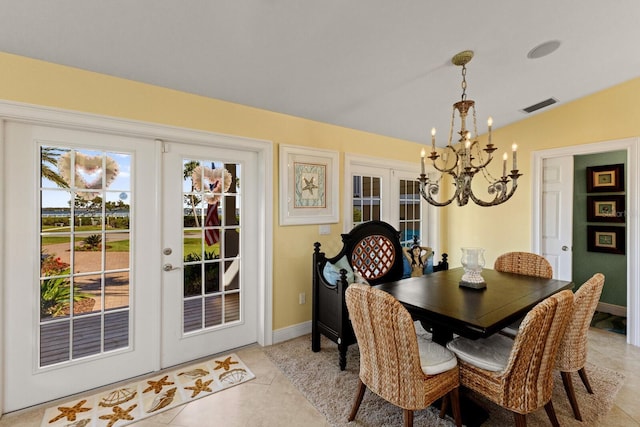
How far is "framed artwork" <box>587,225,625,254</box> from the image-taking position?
152 inches

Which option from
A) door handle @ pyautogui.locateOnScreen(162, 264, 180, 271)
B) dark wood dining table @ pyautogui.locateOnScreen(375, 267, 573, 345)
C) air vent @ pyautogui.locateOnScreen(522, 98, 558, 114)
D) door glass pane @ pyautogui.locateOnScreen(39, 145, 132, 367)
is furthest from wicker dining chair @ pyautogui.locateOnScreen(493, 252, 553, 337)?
door glass pane @ pyautogui.locateOnScreen(39, 145, 132, 367)

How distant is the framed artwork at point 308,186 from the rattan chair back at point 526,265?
1.80m

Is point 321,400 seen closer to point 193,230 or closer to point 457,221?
point 193,230

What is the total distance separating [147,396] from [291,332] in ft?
4.50

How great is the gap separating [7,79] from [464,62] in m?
3.20

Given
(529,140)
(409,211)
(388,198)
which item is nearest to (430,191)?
(388,198)

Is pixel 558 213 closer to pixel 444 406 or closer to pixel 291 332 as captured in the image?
pixel 444 406

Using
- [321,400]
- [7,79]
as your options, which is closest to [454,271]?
[321,400]

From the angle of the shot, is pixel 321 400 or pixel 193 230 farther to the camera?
pixel 193 230

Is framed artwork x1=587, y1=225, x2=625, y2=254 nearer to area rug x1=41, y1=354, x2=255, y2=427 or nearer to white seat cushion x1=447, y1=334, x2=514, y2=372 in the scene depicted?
white seat cushion x1=447, y1=334, x2=514, y2=372

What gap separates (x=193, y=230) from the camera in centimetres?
269

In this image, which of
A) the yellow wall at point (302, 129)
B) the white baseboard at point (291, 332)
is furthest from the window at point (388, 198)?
the white baseboard at point (291, 332)

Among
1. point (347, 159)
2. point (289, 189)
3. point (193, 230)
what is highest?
point (347, 159)

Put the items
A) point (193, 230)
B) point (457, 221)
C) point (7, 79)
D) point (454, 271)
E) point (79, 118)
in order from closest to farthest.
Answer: point (7, 79) → point (79, 118) → point (193, 230) → point (454, 271) → point (457, 221)
